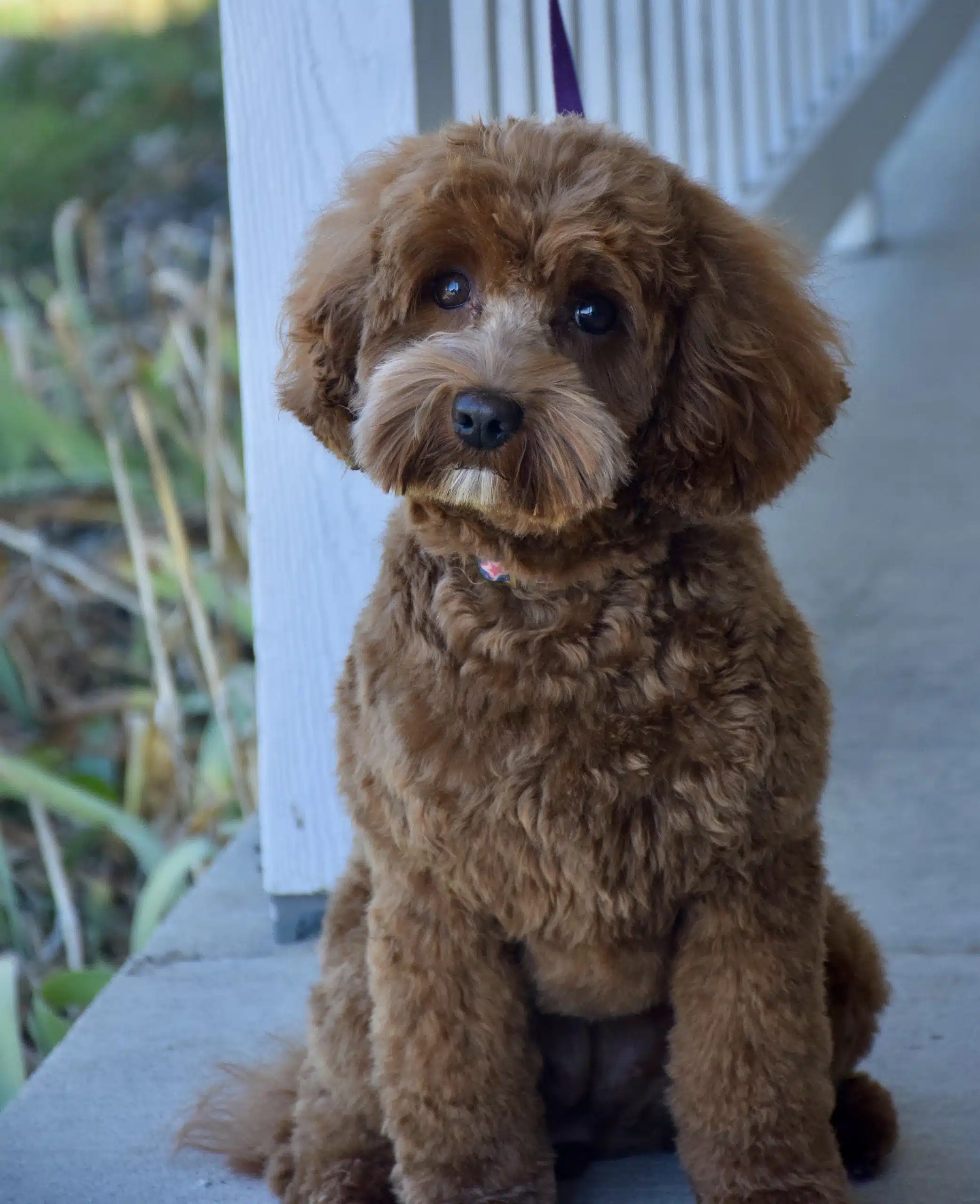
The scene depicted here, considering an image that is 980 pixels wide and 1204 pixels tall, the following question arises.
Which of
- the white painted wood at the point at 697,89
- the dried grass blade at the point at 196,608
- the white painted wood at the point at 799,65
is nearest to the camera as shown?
the dried grass blade at the point at 196,608

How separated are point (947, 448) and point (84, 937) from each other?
3.14m

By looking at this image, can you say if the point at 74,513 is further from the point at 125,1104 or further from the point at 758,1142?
the point at 758,1142

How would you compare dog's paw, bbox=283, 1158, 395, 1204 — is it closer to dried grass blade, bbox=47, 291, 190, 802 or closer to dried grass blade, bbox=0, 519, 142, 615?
dried grass blade, bbox=47, 291, 190, 802

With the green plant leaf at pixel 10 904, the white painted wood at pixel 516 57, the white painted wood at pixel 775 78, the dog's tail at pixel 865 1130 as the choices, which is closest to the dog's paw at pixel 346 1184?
the dog's tail at pixel 865 1130

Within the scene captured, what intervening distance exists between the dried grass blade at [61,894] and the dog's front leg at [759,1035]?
1396 mm

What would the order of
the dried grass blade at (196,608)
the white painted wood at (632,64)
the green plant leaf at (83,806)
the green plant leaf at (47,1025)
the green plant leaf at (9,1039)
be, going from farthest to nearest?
the white painted wood at (632,64), the dried grass blade at (196,608), the green plant leaf at (83,806), the green plant leaf at (47,1025), the green plant leaf at (9,1039)

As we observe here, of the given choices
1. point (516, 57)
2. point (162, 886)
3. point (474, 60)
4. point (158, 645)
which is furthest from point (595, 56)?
point (162, 886)

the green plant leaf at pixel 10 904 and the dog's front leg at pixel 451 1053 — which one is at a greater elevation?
the dog's front leg at pixel 451 1053

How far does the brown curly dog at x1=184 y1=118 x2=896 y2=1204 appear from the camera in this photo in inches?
57.5

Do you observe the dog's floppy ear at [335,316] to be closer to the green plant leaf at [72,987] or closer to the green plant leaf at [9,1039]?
the green plant leaf at [9,1039]

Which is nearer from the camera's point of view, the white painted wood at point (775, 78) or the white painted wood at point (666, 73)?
the white painted wood at point (666, 73)

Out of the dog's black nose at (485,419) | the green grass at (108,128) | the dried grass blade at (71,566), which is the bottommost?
the dried grass blade at (71,566)

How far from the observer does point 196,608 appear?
10.0ft

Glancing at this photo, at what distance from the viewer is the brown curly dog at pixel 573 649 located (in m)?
1.46
